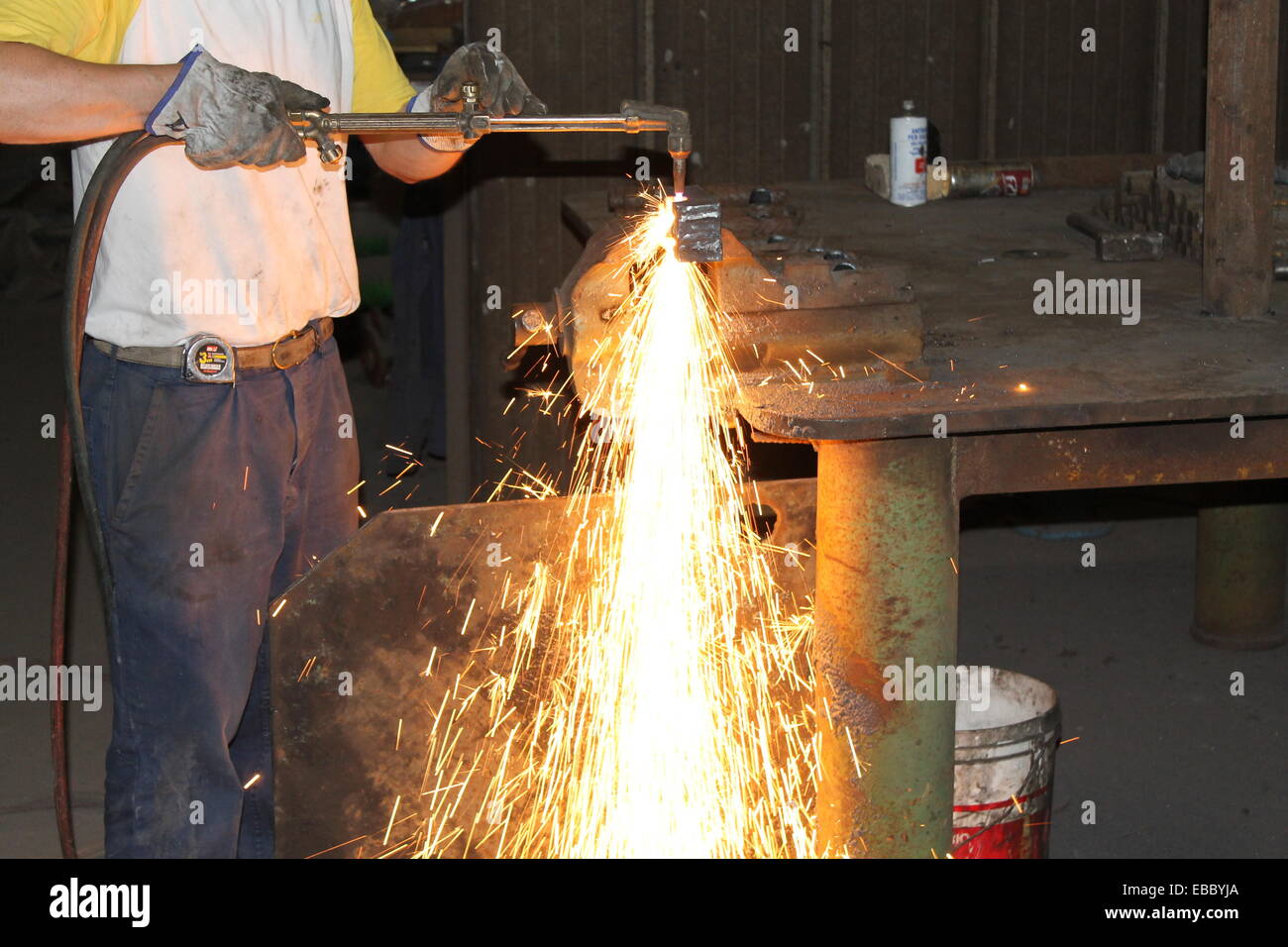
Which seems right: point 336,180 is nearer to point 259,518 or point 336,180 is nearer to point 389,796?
point 259,518

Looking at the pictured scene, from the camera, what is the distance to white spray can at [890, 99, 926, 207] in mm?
3652

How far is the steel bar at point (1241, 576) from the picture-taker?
11.9 ft

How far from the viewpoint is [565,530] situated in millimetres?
2324

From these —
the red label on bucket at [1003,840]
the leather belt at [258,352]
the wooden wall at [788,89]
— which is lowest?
the red label on bucket at [1003,840]

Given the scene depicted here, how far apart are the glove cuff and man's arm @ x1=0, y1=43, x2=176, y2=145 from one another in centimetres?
2

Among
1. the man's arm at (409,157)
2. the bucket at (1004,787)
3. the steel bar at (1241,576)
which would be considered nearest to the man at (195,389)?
the man's arm at (409,157)

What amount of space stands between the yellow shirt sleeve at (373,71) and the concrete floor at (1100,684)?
156 centimetres

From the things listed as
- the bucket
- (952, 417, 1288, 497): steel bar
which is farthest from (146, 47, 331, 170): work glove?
the bucket

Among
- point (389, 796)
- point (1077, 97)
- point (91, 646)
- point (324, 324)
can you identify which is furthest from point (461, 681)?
point (1077, 97)

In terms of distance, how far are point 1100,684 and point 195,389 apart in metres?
2.34

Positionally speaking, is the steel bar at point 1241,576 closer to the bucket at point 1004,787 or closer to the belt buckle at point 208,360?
the bucket at point 1004,787

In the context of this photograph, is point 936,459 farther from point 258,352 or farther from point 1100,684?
point 1100,684

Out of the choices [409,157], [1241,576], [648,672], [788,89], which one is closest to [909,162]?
[788,89]
